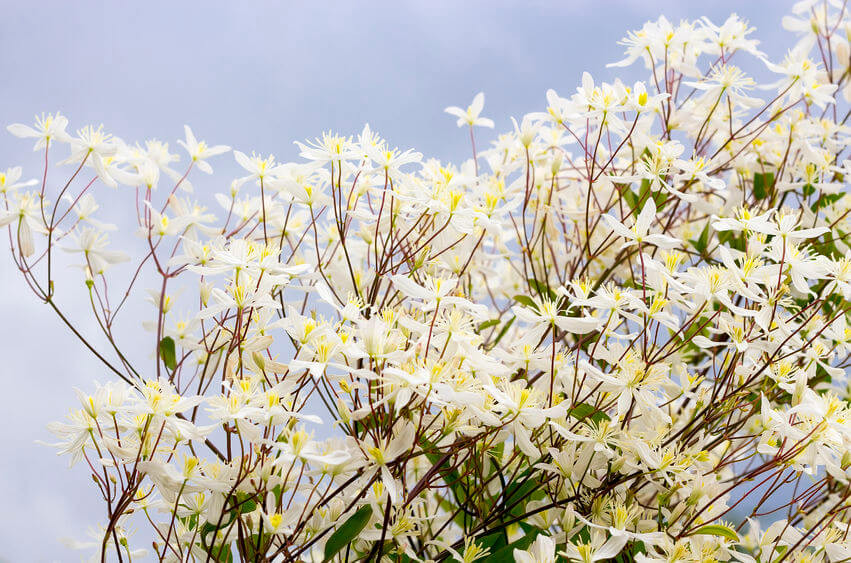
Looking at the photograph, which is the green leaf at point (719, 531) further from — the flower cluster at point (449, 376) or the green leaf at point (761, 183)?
the green leaf at point (761, 183)

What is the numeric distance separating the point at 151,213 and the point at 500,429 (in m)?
0.44

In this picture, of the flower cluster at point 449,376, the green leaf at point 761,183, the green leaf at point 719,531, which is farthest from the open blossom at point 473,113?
the green leaf at point 719,531

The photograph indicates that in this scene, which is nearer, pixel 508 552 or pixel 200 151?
pixel 508 552

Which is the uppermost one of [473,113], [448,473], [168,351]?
[473,113]

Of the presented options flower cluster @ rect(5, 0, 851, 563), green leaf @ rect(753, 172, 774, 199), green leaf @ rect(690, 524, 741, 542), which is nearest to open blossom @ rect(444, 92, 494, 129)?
flower cluster @ rect(5, 0, 851, 563)

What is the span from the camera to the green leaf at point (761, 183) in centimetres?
103

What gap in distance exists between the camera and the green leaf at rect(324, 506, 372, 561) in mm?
589

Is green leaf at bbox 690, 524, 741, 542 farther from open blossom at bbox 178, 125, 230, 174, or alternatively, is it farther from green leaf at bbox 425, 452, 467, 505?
open blossom at bbox 178, 125, 230, 174

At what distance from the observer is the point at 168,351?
31.0 inches

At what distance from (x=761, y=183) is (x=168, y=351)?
77 centimetres

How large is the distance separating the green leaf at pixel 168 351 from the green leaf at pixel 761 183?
0.74 m

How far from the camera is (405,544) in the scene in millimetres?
654

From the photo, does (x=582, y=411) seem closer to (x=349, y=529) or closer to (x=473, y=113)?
(x=349, y=529)

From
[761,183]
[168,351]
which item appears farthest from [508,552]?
[761,183]
